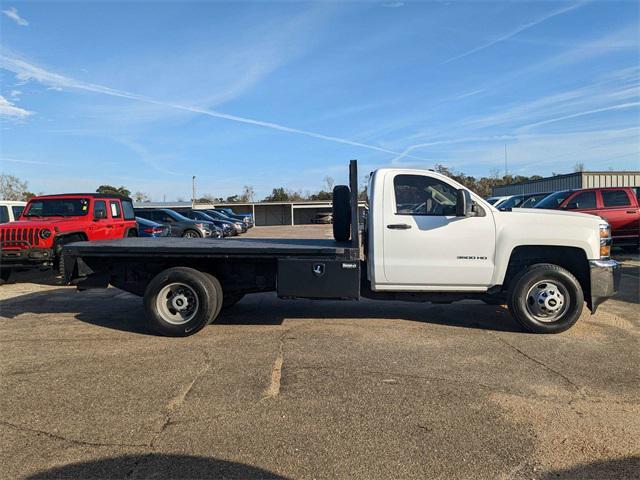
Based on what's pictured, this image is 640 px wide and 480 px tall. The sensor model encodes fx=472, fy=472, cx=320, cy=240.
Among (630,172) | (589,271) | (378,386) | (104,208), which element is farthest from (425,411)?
(630,172)

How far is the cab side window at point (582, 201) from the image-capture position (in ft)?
45.7

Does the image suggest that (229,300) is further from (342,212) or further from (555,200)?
(555,200)

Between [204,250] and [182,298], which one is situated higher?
[204,250]

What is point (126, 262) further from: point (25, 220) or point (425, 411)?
point (25, 220)

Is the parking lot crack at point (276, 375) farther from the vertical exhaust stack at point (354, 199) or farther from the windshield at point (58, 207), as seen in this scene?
the windshield at point (58, 207)

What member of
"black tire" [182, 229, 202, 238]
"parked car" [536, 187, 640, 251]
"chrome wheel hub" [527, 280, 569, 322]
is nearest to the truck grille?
"chrome wheel hub" [527, 280, 569, 322]

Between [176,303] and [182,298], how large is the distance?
10 centimetres

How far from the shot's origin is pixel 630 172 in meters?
26.2

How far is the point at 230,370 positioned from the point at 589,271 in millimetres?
4615

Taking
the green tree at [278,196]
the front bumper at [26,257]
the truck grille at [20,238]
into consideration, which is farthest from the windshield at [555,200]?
the green tree at [278,196]

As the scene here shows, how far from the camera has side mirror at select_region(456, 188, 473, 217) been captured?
5.88m

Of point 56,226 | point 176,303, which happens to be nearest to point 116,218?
point 56,226

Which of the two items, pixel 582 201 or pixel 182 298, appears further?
pixel 582 201

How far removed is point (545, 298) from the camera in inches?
Result: 237
